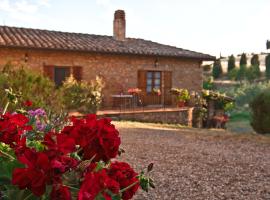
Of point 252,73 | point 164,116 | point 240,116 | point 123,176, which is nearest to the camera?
point 123,176

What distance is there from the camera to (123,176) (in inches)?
67.7

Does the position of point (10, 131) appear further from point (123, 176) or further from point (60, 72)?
point (60, 72)

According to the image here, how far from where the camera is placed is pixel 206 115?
712 inches

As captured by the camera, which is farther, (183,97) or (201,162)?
(183,97)

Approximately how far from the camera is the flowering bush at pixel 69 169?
57.9 inches

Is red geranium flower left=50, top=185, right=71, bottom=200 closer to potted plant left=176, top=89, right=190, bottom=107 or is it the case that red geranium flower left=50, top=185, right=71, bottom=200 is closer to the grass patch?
potted plant left=176, top=89, right=190, bottom=107

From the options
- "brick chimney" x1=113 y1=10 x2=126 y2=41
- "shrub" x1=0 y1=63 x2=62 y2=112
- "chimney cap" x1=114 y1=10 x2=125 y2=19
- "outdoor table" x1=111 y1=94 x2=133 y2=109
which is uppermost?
"chimney cap" x1=114 y1=10 x2=125 y2=19

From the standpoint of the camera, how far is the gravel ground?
5246 millimetres

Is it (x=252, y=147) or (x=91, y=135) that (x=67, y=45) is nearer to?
(x=252, y=147)

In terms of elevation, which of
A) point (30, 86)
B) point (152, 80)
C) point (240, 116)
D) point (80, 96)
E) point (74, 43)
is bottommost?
point (240, 116)

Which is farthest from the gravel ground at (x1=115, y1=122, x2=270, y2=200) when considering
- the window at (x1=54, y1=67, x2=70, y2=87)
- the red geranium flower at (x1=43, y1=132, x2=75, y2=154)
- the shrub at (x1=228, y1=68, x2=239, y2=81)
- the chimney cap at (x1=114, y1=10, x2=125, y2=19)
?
the shrub at (x1=228, y1=68, x2=239, y2=81)

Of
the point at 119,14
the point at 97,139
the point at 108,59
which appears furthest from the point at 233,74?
the point at 97,139

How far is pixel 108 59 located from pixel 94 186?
50.2 ft

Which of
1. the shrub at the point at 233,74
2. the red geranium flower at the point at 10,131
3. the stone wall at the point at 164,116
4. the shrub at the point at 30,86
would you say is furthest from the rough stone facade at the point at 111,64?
the shrub at the point at 233,74
